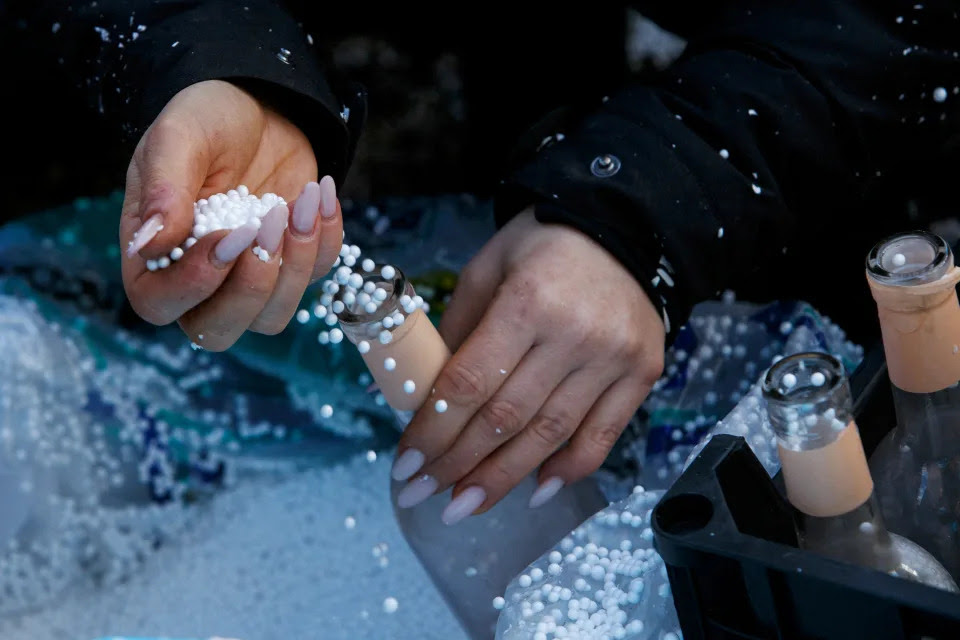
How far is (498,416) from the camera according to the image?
70 cm

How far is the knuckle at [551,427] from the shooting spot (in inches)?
28.3

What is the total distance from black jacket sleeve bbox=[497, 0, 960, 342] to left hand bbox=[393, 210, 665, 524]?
1.3 inches

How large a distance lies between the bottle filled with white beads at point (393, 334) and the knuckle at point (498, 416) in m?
0.05

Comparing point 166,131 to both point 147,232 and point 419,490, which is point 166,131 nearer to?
point 147,232

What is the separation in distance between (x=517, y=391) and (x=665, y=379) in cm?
21

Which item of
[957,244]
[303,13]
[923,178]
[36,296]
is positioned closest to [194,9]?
[303,13]

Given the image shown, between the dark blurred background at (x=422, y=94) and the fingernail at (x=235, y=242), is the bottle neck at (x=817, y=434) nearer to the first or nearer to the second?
the fingernail at (x=235, y=242)

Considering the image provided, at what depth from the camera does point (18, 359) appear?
97 centimetres

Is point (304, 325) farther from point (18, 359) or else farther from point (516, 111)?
point (516, 111)

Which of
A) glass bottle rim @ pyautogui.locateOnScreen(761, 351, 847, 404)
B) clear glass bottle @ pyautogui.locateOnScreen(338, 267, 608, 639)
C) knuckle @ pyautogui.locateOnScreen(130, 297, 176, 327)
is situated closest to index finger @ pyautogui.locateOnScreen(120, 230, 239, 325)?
knuckle @ pyautogui.locateOnScreen(130, 297, 176, 327)

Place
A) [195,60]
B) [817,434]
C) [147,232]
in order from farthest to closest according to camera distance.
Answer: [195,60]
[147,232]
[817,434]

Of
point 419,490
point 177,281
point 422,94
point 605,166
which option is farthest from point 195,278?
point 422,94

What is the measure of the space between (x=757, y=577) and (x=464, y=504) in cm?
27

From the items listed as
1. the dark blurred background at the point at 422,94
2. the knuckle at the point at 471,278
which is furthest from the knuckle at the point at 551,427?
the dark blurred background at the point at 422,94
